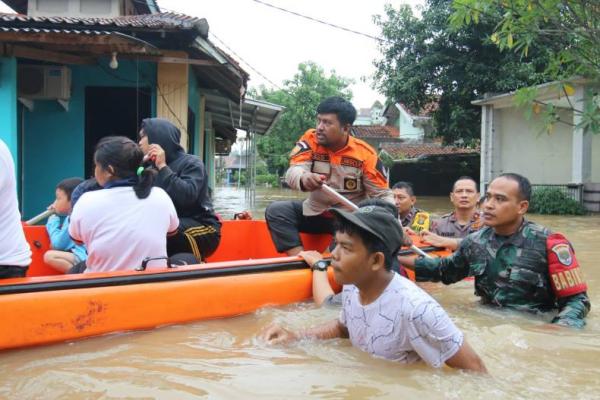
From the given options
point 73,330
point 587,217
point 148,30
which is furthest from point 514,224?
point 587,217

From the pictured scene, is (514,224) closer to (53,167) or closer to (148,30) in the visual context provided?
(148,30)

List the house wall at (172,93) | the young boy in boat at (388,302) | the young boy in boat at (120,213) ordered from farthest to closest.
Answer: the house wall at (172,93) → the young boy in boat at (120,213) → the young boy in boat at (388,302)

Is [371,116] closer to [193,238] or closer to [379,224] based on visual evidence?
[193,238]

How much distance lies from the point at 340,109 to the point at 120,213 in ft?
6.24

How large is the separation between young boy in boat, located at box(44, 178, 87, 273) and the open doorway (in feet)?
15.1

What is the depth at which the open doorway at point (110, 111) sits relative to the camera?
8500 mm

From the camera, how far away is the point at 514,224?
11.4ft

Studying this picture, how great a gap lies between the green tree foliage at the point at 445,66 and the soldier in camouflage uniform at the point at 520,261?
1526cm

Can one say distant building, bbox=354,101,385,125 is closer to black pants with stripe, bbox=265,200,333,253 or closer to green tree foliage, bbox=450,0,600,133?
green tree foliage, bbox=450,0,600,133

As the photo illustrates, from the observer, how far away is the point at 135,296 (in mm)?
3041

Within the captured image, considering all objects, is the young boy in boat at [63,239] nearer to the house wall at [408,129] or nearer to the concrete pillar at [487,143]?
the concrete pillar at [487,143]

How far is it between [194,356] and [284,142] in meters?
34.4

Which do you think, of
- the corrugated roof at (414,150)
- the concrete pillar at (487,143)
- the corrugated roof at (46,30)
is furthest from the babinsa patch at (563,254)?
the corrugated roof at (414,150)

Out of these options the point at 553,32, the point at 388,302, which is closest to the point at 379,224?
the point at 388,302
